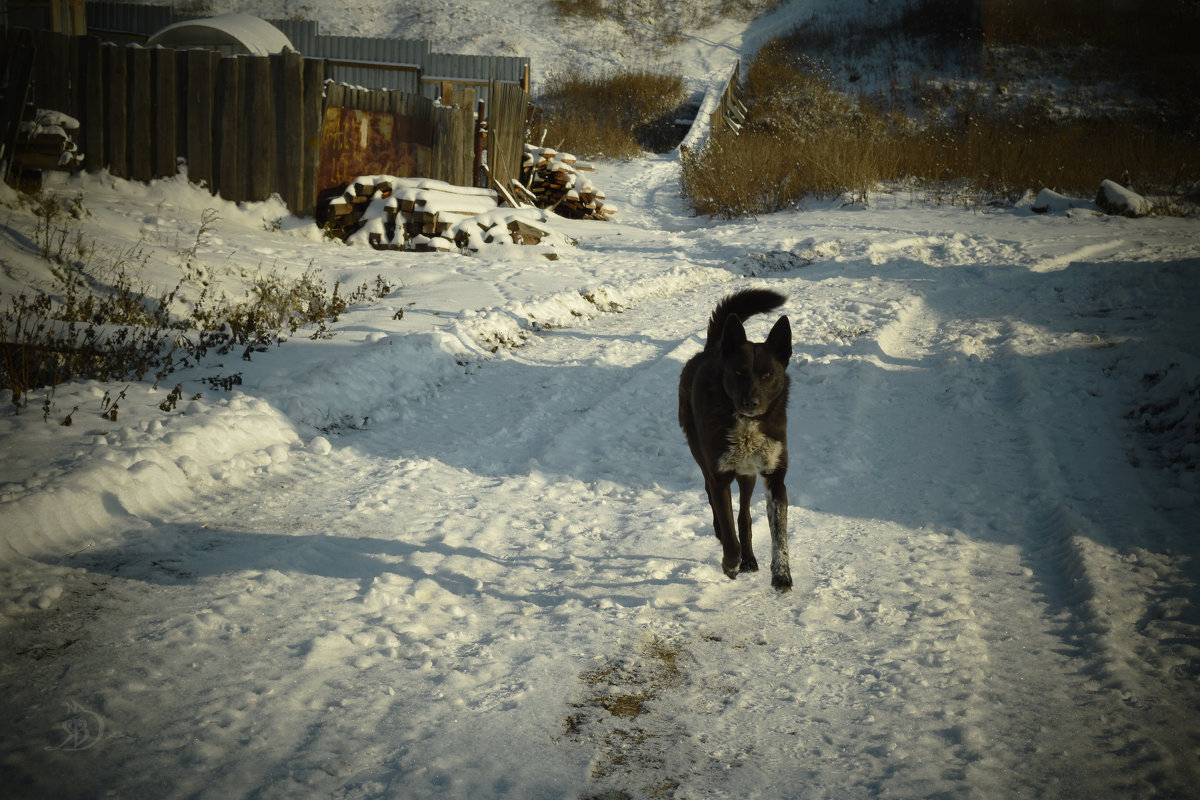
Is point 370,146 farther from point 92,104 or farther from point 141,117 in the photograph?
point 92,104

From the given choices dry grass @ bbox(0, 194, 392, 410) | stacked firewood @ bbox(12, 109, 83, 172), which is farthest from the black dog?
stacked firewood @ bbox(12, 109, 83, 172)

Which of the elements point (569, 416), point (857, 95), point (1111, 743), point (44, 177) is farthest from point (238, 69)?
point (857, 95)

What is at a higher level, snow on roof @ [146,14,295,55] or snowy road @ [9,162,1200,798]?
snow on roof @ [146,14,295,55]

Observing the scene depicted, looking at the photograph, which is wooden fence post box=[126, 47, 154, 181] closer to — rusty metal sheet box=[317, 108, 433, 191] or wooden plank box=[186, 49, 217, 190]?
wooden plank box=[186, 49, 217, 190]

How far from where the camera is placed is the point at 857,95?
111 ft

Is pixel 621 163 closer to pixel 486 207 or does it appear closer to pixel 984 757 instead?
pixel 486 207

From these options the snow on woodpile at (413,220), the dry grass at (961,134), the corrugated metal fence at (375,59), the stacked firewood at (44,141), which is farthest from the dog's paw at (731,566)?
the corrugated metal fence at (375,59)

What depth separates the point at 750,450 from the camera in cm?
378

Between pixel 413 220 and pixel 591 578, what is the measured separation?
1084cm

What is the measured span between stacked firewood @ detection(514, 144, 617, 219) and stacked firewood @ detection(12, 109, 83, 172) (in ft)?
33.3

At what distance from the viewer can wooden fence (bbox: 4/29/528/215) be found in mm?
11352

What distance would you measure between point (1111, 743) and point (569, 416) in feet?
14.4

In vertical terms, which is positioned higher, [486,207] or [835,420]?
[486,207]

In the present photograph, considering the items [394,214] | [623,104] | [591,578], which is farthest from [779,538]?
[623,104]
